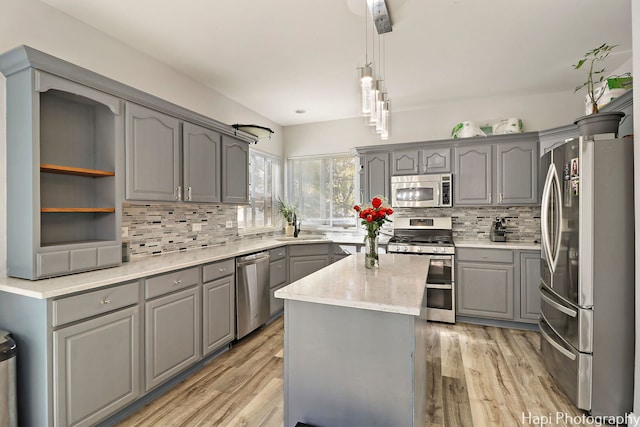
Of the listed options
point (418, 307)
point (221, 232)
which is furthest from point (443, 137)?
point (418, 307)

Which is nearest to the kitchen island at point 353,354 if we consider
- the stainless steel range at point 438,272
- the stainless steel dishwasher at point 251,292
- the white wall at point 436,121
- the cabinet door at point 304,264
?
the stainless steel dishwasher at point 251,292

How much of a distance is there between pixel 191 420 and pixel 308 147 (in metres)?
3.96

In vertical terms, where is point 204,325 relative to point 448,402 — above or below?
above

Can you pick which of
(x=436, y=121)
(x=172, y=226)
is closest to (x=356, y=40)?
(x=436, y=121)

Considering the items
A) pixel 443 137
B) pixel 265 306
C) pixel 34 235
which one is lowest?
pixel 265 306

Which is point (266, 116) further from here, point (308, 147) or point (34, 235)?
point (34, 235)

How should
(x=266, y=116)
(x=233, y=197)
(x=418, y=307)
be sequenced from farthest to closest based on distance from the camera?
(x=266, y=116), (x=233, y=197), (x=418, y=307)

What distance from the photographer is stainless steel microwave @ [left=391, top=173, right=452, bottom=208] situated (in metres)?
3.99

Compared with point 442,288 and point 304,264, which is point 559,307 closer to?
point 442,288

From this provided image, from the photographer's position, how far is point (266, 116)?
473 centimetres

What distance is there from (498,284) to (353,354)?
9.11 ft

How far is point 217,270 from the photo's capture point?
9.27 feet

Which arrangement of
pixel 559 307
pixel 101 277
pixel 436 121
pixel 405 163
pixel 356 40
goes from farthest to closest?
pixel 436 121, pixel 405 163, pixel 356 40, pixel 559 307, pixel 101 277

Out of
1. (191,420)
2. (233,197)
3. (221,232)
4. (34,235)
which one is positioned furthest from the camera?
(221,232)
